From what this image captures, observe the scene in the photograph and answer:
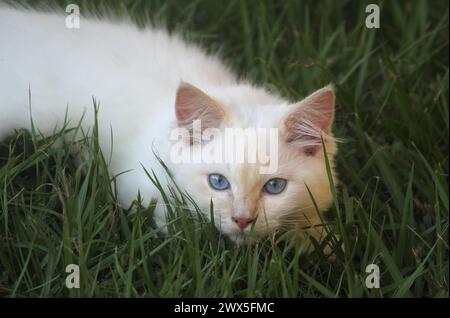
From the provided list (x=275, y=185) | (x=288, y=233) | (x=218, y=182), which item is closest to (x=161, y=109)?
(x=218, y=182)

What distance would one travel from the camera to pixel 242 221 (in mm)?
2740

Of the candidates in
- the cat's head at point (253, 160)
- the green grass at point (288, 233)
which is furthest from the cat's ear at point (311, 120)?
the green grass at point (288, 233)

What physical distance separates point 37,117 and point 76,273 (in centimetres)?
96

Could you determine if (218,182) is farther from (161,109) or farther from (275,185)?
(161,109)

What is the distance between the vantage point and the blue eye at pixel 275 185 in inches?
112

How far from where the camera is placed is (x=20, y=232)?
2.82 meters

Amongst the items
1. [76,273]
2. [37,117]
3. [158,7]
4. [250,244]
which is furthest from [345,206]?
[158,7]

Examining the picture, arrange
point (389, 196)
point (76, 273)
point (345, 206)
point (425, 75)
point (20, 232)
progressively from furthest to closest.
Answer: point (425, 75) < point (389, 196) < point (345, 206) < point (20, 232) < point (76, 273)

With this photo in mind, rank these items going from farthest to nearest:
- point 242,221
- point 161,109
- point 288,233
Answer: point 161,109 < point 288,233 < point 242,221

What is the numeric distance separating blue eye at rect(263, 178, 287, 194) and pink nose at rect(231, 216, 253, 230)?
168mm

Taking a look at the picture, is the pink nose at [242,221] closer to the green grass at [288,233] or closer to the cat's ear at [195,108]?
the green grass at [288,233]

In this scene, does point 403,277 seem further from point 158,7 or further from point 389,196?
point 158,7

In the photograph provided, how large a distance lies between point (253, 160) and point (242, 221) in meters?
0.24

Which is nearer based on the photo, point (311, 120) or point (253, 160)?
point (253, 160)
